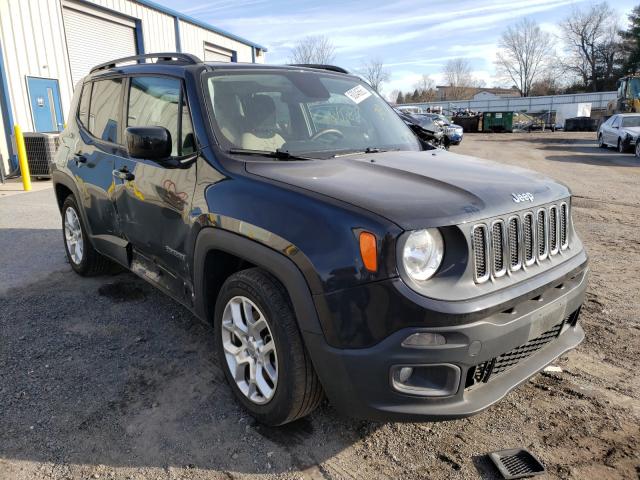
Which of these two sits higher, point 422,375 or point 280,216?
point 280,216

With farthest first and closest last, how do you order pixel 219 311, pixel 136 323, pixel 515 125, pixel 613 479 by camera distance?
pixel 515 125
pixel 136 323
pixel 219 311
pixel 613 479

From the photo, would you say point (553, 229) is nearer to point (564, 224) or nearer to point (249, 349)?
point (564, 224)

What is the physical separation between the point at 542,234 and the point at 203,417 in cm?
207

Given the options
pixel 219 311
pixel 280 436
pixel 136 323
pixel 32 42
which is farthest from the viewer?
pixel 32 42

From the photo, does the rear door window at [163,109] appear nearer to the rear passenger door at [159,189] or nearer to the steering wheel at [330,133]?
the rear passenger door at [159,189]

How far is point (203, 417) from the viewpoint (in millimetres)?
2812

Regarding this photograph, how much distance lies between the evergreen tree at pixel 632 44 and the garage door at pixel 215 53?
54.5 metres

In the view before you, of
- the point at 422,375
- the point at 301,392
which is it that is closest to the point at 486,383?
the point at 422,375

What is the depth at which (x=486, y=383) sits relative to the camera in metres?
2.36

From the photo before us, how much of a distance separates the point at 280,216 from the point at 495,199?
1.02 metres

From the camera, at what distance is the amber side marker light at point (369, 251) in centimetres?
208

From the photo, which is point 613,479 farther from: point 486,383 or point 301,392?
point 301,392

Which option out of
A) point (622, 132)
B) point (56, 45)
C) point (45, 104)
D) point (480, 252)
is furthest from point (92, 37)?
point (622, 132)

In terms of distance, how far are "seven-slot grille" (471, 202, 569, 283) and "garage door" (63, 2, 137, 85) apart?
47.0ft
